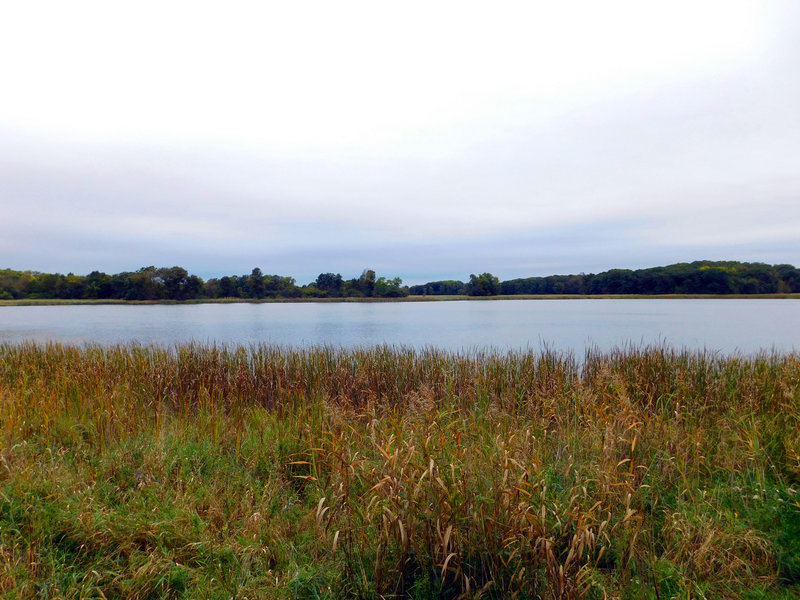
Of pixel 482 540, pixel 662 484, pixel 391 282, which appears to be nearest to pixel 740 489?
pixel 662 484

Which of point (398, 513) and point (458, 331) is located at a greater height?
point (398, 513)

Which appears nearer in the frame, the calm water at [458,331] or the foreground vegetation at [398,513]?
the foreground vegetation at [398,513]

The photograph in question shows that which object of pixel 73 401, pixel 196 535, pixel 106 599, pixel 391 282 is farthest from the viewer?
pixel 391 282

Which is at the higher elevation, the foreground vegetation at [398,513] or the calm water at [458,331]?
the foreground vegetation at [398,513]

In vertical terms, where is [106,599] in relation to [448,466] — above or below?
below

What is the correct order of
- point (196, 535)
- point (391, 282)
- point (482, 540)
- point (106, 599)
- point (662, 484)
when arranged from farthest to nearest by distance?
point (391, 282)
point (662, 484)
point (196, 535)
point (482, 540)
point (106, 599)

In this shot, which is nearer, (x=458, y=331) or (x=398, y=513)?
(x=398, y=513)

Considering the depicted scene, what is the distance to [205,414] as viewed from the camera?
18.0 ft

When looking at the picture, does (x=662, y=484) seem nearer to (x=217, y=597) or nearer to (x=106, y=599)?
(x=217, y=597)

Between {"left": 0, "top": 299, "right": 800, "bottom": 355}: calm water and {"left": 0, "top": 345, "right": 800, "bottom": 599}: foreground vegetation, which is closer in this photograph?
{"left": 0, "top": 345, "right": 800, "bottom": 599}: foreground vegetation

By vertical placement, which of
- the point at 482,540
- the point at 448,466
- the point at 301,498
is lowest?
the point at 301,498

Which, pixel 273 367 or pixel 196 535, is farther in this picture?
pixel 273 367

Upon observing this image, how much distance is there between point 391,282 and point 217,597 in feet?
261

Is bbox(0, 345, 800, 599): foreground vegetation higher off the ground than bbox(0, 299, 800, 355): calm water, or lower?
higher
